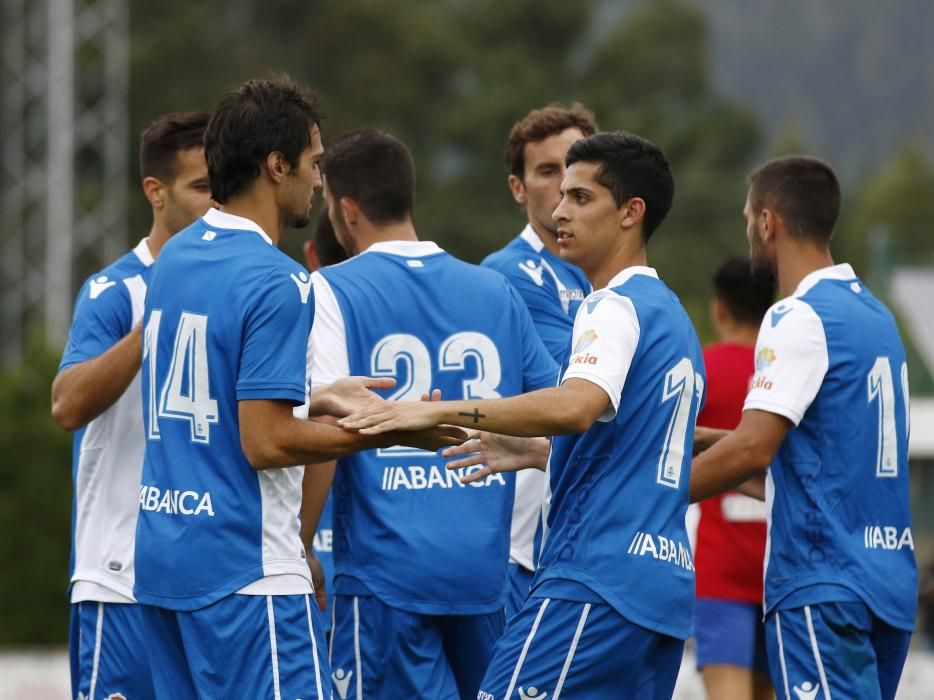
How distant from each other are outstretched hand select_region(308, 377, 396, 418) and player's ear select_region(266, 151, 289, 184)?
0.68 meters

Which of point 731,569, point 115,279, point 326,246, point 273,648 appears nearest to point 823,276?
point 731,569

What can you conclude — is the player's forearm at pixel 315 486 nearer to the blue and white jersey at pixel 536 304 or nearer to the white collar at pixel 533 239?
the blue and white jersey at pixel 536 304

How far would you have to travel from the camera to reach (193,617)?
4.48m

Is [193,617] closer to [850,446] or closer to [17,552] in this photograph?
[850,446]

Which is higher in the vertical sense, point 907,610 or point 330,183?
point 330,183

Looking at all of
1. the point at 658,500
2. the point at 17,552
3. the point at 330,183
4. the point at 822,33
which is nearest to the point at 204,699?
the point at 658,500

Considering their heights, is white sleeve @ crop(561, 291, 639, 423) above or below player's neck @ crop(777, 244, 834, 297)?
below

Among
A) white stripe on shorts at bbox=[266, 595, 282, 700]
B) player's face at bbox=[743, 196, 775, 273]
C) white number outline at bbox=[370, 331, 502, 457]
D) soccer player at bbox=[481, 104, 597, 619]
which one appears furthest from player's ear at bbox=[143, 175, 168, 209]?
player's face at bbox=[743, 196, 775, 273]

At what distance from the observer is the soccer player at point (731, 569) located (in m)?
7.04

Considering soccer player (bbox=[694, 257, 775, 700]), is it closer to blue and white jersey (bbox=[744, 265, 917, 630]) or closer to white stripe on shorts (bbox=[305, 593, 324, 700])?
blue and white jersey (bbox=[744, 265, 917, 630])

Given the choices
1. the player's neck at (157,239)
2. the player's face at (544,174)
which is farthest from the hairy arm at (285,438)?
the player's face at (544,174)

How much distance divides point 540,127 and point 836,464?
7.95 ft

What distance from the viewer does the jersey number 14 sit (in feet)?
14.8

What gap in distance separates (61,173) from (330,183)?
64.4ft
